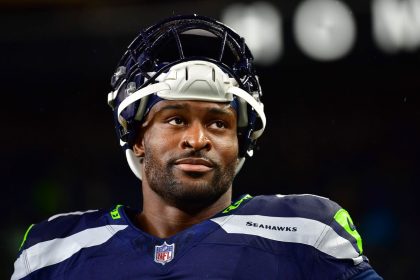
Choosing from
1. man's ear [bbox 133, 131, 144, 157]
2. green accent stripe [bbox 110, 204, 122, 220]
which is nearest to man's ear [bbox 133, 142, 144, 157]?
man's ear [bbox 133, 131, 144, 157]

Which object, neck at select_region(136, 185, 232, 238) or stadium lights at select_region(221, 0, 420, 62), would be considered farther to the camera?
stadium lights at select_region(221, 0, 420, 62)

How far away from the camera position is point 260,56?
3.25m

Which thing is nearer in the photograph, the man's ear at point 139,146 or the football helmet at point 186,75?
the football helmet at point 186,75

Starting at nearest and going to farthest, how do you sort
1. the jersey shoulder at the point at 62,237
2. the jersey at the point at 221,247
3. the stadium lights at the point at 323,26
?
the jersey at the point at 221,247 < the jersey shoulder at the point at 62,237 < the stadium lights at the point at 323,26

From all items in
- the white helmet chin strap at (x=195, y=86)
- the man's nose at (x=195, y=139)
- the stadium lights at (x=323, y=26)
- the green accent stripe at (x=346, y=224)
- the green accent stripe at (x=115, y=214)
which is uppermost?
the stadium lights at (x=323, y=26)

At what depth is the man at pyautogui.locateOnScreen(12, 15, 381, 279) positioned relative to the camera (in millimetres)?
1623

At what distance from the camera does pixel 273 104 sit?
3.33m

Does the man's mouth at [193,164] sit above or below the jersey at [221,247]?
above

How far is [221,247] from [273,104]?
173 cm

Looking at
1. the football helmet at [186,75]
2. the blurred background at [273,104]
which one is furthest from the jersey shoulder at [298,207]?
the blurred background at [273,104]

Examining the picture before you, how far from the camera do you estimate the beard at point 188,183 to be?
167 cm

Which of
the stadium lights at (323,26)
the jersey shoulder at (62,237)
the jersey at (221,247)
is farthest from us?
the stadium lights at (323,26)

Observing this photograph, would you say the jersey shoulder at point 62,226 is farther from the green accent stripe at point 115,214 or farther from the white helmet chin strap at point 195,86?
the white helmet chin strap at point 195,86

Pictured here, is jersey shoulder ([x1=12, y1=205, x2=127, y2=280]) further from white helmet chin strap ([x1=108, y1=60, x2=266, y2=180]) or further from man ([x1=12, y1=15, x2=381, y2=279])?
white helmet chin strap ([x1=108, y1=60, x2=266, y2=180])
